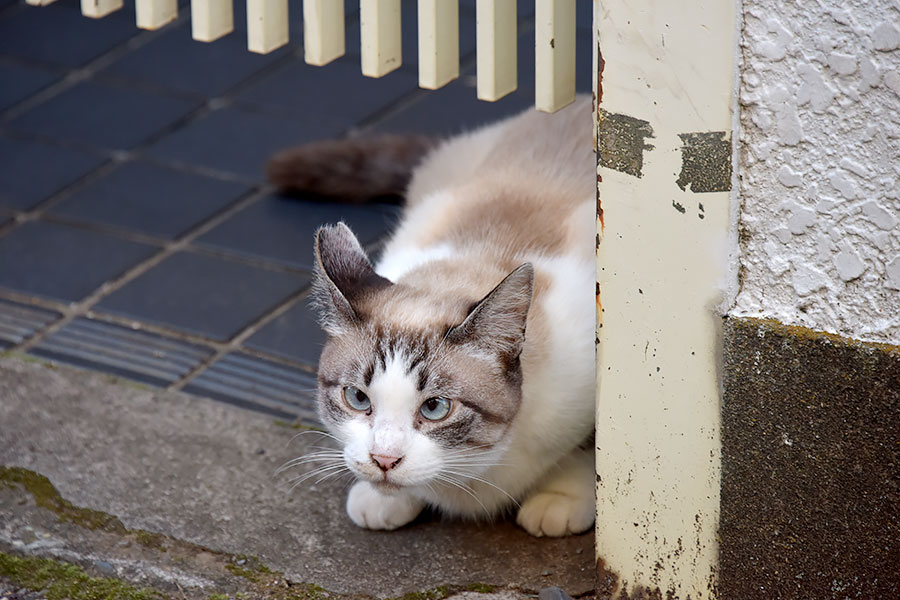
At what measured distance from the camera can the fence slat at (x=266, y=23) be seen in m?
2.37

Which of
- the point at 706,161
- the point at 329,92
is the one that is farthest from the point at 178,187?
the point at 706,161

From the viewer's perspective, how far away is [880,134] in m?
1.72

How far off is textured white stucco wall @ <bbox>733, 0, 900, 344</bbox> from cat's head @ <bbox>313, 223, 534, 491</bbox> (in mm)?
492

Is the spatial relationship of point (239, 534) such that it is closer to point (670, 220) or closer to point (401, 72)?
point (670, 220)

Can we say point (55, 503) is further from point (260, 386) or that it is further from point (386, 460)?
point (386, 460)

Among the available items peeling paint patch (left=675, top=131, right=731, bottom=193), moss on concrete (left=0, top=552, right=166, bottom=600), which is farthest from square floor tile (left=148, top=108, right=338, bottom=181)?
peeling paint patch (left=675, top=131, right=731, bottom=193)

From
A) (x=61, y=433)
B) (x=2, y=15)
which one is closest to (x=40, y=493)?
(x=61, y=433)

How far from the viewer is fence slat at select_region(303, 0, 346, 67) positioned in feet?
7.54

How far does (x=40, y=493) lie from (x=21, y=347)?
2.21 ft

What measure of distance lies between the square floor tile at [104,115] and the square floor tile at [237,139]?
132 millimetres

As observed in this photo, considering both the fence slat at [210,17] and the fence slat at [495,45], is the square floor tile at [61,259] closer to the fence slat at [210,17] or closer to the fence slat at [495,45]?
the fence slat at [210,17]

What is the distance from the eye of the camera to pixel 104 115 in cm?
436

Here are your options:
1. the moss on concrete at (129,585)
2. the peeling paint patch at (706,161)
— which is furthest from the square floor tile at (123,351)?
the peeling paint patch at (706,161)

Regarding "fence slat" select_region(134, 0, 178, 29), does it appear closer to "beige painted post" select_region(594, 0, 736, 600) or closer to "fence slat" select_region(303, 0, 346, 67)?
"fence slat" select_region(303, 0, 346, 67)
